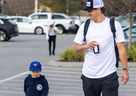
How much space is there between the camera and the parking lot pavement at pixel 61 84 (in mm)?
8008

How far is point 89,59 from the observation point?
4.49 meters

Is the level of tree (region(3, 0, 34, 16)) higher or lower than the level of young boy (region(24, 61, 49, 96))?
higher

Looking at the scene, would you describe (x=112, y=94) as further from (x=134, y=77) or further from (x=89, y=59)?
(x=134, y=77)

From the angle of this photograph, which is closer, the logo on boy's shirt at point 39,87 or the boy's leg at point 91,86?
the boy's leg at point 91,86

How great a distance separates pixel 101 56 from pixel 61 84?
187 inches

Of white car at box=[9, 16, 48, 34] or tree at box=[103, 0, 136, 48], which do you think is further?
white car at box=[9, 16, 48, 34]

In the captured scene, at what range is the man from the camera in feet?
14.4

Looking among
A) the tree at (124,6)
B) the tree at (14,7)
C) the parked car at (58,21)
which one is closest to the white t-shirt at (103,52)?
the tree at (124,6)

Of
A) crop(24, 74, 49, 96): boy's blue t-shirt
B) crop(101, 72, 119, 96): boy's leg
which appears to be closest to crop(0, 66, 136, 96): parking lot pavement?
crop(24, 74, 49, 96): boy's blue t-shirt

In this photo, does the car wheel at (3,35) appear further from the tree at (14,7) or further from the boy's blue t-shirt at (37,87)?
the tree at (14,7)

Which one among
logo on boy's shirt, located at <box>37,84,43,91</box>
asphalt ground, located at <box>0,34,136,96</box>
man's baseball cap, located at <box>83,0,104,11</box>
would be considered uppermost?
man's baseball cap, located at <box>83,0,104,11</box>

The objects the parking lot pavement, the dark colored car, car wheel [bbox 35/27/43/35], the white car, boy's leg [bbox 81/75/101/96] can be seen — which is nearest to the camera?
boy's leg [bbox 81/75/101/96]

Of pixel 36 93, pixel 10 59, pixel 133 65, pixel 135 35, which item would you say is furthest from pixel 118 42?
pixel 135 35

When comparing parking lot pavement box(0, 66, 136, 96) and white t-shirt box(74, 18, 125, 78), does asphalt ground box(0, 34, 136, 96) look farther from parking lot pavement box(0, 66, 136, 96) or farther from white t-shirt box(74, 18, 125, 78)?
white t-shirt box(74, 18, 125, 78)
